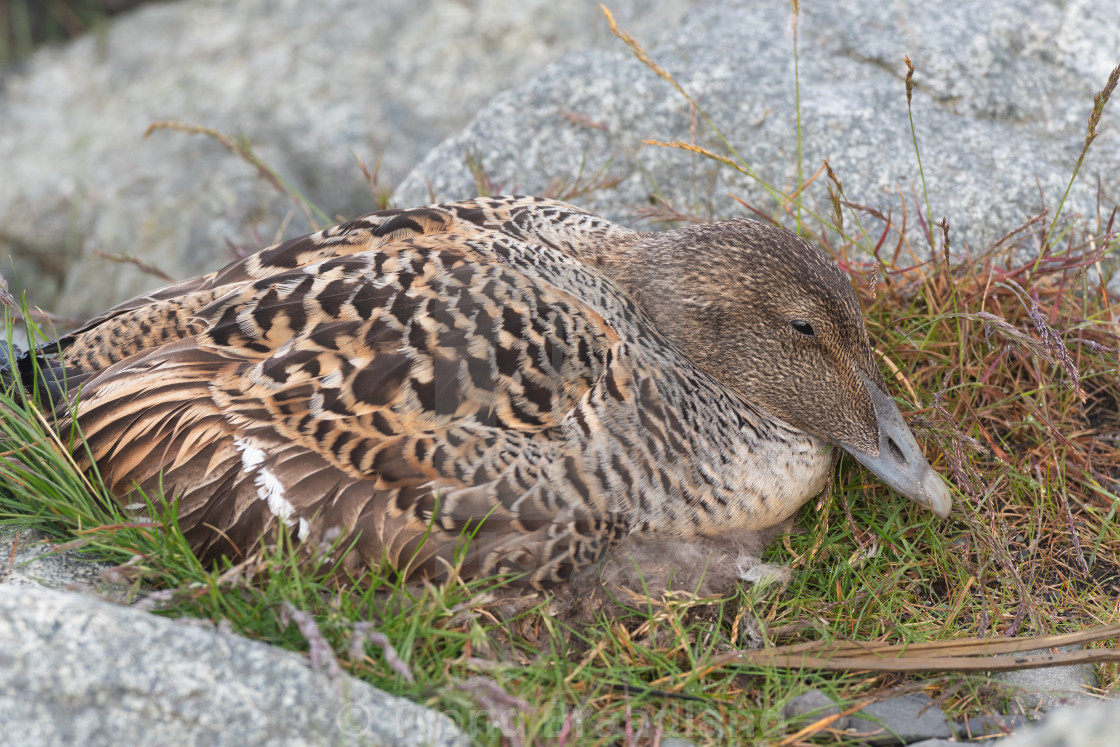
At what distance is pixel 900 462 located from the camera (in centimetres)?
324

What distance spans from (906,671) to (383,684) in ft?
4.77

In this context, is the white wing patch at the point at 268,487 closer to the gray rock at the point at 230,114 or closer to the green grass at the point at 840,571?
the green grass at the point at 840,571

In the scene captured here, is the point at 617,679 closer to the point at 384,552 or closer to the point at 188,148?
the point at 384,552

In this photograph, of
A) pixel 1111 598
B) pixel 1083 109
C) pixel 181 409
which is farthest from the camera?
pixel 1083 109

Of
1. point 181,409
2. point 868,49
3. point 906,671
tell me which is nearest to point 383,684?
point 181,409

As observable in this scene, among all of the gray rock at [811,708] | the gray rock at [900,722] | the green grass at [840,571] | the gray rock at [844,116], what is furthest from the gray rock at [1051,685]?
the gray rock at [844,116]

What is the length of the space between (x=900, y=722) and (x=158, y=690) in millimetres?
1849

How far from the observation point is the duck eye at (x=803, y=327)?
322 cm

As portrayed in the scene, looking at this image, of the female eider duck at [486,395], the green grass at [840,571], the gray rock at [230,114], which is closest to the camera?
the green grass at [840,571]

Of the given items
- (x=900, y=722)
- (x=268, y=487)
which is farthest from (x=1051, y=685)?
(x=268, y=487)

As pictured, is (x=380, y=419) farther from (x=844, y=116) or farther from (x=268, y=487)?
(x=844, y=116)

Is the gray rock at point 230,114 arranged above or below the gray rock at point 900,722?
above

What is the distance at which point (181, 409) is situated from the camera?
2.85m

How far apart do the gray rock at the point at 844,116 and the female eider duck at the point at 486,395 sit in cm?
119
